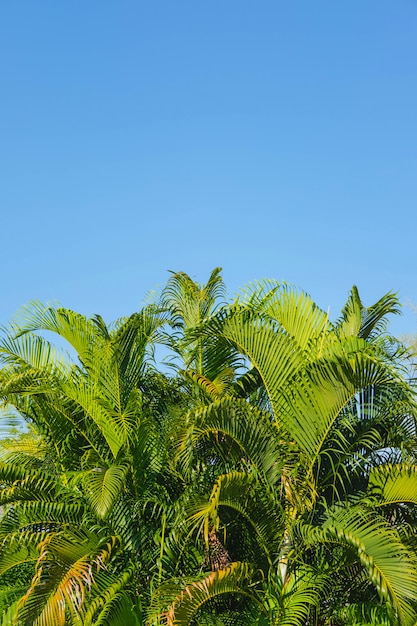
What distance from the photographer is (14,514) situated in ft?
30.5

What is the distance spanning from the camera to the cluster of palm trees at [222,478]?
7770mm

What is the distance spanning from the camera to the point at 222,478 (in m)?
7.48

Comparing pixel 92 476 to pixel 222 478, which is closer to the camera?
pixel 222 478

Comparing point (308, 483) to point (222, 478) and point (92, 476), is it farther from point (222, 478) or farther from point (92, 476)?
point (92, 476)

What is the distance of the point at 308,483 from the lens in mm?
8211

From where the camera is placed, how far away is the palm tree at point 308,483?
24.7 ft

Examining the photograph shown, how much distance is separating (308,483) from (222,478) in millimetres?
1176

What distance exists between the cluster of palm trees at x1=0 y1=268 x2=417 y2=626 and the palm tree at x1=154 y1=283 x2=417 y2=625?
21 mm

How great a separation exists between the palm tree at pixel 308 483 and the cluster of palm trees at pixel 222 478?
21 mm

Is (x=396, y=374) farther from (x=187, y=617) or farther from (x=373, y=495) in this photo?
(x=187, y=617)

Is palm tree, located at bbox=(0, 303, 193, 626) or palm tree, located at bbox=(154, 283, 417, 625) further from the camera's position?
palm tree, located at bbox=(0, 303, 193, 626)

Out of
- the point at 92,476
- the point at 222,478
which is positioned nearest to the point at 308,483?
the point at 222,478

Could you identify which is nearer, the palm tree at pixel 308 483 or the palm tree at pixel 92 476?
the palm tree at pixel 308 483

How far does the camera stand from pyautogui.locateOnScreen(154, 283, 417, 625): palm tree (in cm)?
754
